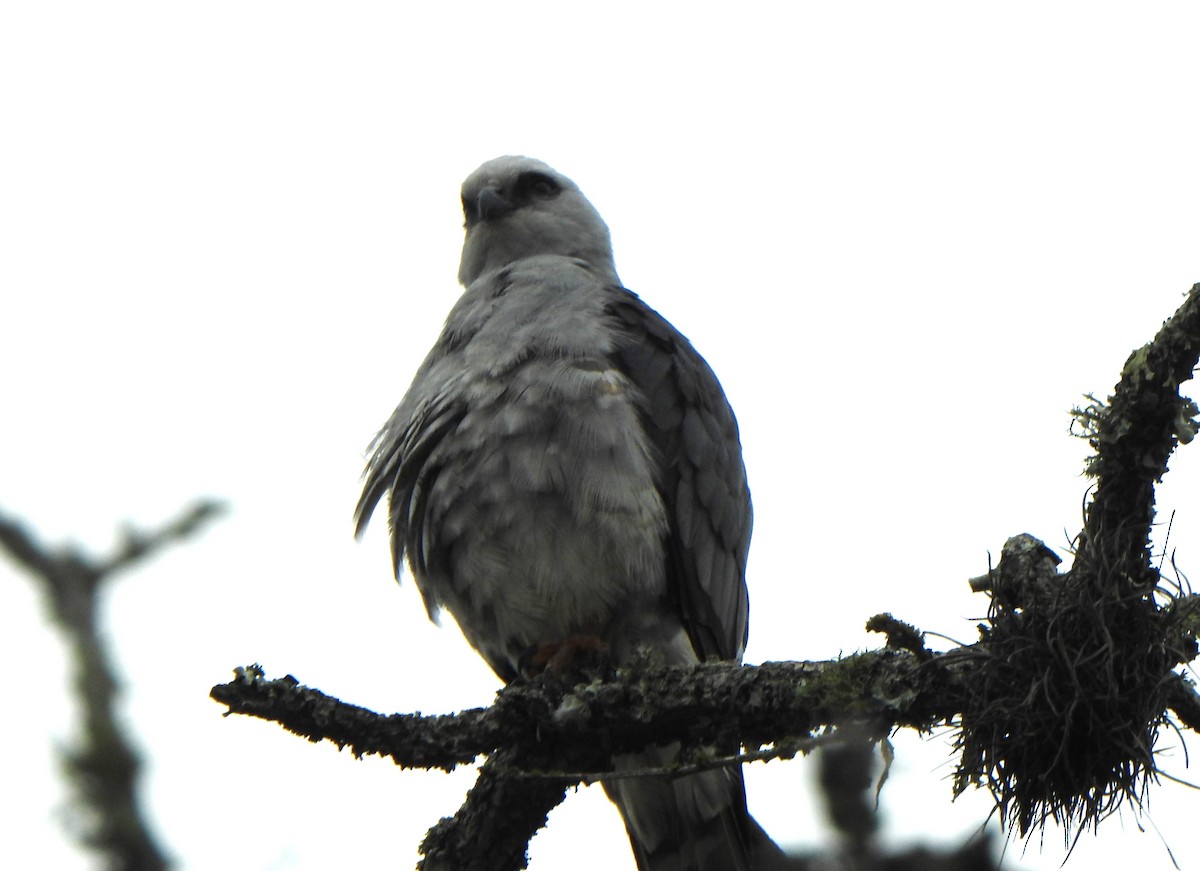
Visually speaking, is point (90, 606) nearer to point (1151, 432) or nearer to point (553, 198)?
point (1151, 432)

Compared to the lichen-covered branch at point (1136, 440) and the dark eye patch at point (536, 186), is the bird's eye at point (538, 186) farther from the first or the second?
the lichen-covered branch at point (1136, 440)

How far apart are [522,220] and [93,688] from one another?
6.41 m

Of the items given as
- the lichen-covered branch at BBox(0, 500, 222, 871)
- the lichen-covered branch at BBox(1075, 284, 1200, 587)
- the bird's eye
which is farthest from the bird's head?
the lichen-covered branch at BBox(0, 500, 222, 871)

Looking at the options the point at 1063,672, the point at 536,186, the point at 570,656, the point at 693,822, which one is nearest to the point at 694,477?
the point at 570,656

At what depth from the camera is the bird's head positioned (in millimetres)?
7336

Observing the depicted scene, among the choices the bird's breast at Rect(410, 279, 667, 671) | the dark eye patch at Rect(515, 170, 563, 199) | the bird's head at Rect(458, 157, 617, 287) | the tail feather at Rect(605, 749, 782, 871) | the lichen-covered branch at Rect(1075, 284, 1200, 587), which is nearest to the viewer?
the lichen-covered branch at Rect(1075, 284, 1200, 587)

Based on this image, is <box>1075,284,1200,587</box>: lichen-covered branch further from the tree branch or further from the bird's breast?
the bird's breast

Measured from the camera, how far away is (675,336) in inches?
234

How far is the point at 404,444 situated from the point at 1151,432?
309 cm

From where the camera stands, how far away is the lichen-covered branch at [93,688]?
3.53 feet

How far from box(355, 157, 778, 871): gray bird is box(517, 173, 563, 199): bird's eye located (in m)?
1.80

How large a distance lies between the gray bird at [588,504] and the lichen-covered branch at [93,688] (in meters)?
3.87

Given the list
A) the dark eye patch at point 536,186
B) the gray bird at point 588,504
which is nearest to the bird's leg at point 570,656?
the gray bird at point 588,504

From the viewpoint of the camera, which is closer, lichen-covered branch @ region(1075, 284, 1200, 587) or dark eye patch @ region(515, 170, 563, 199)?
lichen-covered branch @ region(1075, 284, 1200, 587)
